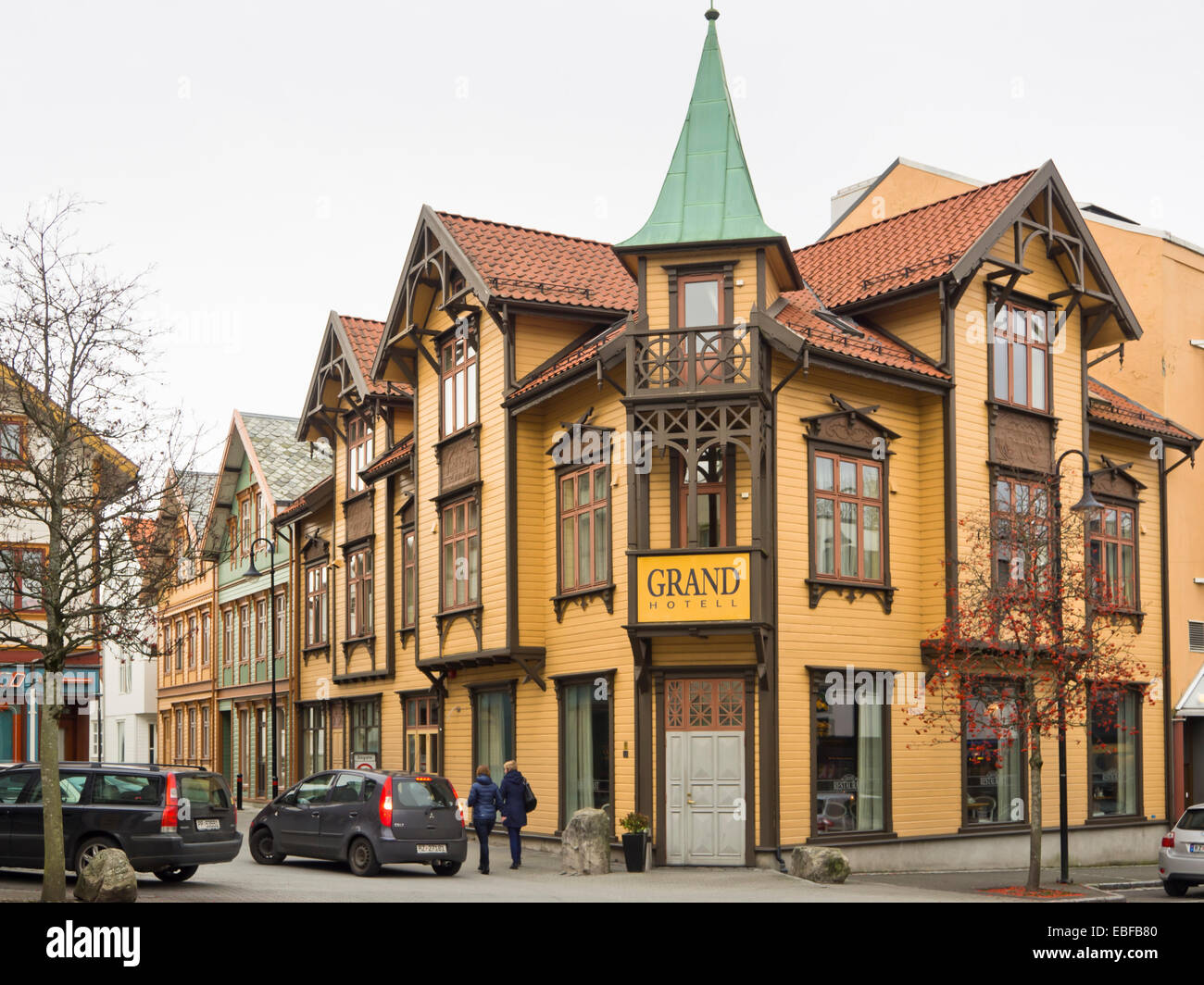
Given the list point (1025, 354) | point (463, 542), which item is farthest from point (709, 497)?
point (1025, 354)

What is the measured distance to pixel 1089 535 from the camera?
2806 cm

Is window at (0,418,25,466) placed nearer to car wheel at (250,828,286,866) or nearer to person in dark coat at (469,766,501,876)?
car wheel at (250,828,286,866)

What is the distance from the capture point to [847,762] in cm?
2388

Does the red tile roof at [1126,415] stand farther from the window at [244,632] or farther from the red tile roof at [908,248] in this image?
the window at [244,632]

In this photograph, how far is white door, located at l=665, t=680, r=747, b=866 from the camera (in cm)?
2273

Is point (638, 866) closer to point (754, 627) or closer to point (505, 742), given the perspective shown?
point (754, 627)

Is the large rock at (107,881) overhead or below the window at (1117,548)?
below

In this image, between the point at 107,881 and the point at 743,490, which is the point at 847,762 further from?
the point at 107,881

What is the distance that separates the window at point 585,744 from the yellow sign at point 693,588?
2.24 metres

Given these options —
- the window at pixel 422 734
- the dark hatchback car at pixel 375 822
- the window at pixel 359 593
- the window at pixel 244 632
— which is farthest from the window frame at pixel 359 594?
the dark hatchback car at pixel 375 822

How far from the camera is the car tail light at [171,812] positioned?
18.8m

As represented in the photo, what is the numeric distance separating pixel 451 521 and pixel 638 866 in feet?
31.3

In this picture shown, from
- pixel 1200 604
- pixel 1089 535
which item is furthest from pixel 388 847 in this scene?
pixel 1200 604

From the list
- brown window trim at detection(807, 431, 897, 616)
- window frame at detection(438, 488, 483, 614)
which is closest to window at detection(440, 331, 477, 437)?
window frame at detection(438, 488, 483, 614)
